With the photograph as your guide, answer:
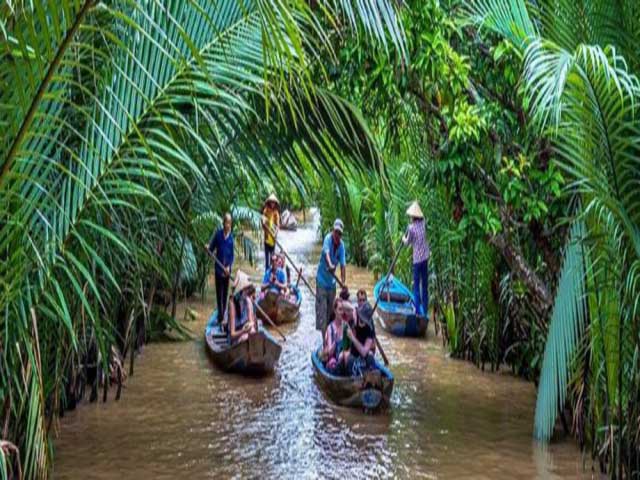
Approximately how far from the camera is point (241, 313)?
1109cm

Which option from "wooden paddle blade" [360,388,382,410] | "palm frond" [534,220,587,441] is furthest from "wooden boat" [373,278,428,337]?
"palm frond" [534,220,587,441]

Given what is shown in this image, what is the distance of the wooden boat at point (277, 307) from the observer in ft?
48.3

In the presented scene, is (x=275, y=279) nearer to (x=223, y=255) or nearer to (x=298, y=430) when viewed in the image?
(x=223, y=255)

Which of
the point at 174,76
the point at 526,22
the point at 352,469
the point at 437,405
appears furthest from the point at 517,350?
the point at 174,76

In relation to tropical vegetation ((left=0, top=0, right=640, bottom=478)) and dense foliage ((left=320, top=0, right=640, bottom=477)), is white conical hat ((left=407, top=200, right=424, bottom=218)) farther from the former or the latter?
tropical vegetation ((left=0, top=0, right=640, bottom=478))

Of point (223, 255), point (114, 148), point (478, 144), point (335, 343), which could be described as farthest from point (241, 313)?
point (114, 148)

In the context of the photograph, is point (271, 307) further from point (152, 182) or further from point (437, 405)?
point (152, 182)

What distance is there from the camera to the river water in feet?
23.5

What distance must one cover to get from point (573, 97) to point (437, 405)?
16.5ft

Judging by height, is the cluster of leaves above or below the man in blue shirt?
above

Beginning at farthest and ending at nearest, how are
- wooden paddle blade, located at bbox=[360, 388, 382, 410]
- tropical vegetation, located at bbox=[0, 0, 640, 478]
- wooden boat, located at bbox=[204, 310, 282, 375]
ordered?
wooden boat, located at bbox=[204, 310, 282, 375] < wooden paddle blade, located at bbox=[360, 388, 382, 410] < tropical vegetation, located at bbox=[0, 0, 640, 478]

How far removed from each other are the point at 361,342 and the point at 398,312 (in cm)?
403

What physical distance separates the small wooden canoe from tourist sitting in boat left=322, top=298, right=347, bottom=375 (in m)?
0.34

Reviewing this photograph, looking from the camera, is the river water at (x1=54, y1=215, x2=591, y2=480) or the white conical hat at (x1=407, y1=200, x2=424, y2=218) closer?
the river water at (x1=54, y1=215, x2=591, y2=480)
